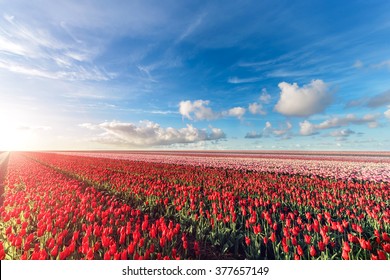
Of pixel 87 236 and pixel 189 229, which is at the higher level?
pixel 87 236

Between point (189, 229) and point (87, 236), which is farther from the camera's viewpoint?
point (189, 229)

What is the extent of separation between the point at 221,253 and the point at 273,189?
594 centimetres

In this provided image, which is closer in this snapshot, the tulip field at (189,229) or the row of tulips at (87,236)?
the row of tulips at (87,236)

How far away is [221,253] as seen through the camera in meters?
4.46

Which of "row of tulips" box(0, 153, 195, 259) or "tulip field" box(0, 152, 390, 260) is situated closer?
"row of tulips" box(0, 153, 195, 259)
